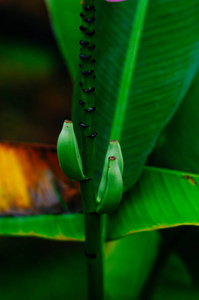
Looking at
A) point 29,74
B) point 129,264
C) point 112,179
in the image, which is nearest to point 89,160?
point 112,179

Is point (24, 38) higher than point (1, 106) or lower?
higher

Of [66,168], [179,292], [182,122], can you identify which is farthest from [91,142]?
[179,292]

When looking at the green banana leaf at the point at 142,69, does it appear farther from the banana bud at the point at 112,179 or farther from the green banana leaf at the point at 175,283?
the green banana leaf at the point at 175,283

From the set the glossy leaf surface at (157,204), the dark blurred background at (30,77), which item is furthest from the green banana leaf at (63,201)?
the dark blurred background at (30,77)

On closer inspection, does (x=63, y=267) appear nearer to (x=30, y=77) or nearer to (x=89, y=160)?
(x=89, y=160)

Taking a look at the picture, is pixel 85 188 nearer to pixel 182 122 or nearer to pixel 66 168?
pixel 66 168

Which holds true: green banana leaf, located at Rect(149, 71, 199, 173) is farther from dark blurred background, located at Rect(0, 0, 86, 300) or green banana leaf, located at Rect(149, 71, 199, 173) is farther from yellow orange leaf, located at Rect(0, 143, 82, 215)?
dark blurred background, located at Rect(0, 0, 86, 300)
